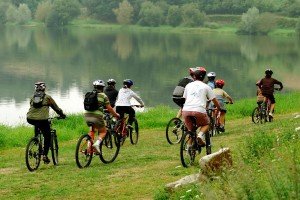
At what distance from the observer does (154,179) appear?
10852mm

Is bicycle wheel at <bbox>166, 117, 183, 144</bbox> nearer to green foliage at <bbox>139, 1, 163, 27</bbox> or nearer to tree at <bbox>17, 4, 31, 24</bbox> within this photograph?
green foliage at <bbox>139, 1, 163, 27</bbox>

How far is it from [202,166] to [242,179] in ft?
9.50

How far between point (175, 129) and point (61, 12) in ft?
457

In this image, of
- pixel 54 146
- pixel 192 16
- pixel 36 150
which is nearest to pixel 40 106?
pixel 36 150

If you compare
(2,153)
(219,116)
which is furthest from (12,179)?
(219,116)

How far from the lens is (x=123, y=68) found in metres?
60.9

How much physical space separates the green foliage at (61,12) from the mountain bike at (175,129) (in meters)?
137

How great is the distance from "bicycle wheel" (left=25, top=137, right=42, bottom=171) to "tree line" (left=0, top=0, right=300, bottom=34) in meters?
130

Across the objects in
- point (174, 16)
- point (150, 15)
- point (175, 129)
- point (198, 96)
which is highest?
point (198, 96)

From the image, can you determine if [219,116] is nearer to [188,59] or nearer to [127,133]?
[127,133]

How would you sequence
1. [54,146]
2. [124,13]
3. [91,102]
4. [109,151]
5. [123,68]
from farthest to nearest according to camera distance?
[124,13], [123,68], [109,151], [54,146], [91,102]

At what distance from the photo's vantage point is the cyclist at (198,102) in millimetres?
11203

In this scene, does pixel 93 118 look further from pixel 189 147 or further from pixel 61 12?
pixel 61 12

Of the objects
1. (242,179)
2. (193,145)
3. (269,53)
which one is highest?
(242,179)
